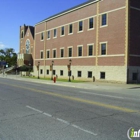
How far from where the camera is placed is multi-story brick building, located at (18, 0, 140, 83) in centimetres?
3072

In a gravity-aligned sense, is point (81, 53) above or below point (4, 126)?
above

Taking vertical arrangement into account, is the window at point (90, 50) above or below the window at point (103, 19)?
below

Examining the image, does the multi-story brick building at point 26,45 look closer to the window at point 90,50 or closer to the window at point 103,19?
the window at point 90,50

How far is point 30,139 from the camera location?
17.9 ft

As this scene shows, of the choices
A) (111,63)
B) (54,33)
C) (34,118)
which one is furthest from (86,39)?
(34,118)

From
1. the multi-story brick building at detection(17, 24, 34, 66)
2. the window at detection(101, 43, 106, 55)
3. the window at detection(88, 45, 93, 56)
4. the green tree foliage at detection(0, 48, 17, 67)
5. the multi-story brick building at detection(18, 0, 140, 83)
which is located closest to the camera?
the multi-story brick building at detection(18, 0, 140, 83)

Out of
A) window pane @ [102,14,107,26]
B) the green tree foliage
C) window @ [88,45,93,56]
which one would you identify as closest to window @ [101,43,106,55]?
window @ [88,45,93,56]

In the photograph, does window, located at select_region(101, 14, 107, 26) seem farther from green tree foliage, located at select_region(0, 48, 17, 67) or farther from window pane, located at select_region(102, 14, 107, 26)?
green tree foliage, located at select_region(0, 48, 17, 67)

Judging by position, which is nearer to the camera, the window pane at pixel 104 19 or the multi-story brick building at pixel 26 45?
the window pane at pixel 104 19

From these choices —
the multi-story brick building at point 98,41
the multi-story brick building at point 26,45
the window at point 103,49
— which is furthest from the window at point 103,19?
the multi-story brick building at point 26,45

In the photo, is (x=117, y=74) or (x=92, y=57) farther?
(x=92, y=57)

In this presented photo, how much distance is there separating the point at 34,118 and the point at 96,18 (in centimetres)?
3019

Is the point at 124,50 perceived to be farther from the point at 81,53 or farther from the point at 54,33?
the point at 54,33

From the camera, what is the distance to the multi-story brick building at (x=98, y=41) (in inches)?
1209
